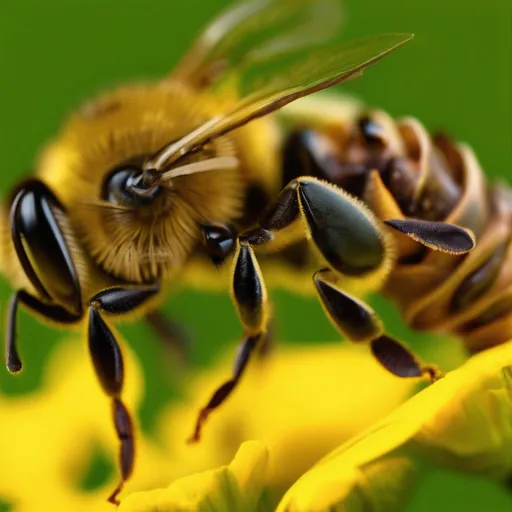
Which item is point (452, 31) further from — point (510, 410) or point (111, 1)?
point (510, 410)

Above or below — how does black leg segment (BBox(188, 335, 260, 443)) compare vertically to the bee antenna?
below

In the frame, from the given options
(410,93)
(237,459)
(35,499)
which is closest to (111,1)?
(410,93)

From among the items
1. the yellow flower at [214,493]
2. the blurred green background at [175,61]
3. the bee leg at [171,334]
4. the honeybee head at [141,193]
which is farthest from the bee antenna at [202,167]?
the blurred green background at [175,61]

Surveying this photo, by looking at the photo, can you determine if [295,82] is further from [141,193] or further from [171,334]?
[171,334]

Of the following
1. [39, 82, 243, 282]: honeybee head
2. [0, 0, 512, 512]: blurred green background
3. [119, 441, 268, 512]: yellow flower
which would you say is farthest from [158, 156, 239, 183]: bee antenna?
[0, 0, 512, 512]: blurred green background

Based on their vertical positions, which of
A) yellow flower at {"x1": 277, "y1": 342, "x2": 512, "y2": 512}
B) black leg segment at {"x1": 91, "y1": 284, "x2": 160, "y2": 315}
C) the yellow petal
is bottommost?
the yellow petal

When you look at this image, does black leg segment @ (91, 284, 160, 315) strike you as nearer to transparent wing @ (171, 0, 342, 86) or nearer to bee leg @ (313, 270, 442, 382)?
bee leg @ (313, 270, 442, 382)

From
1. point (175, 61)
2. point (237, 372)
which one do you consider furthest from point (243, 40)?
point (175, 61)
